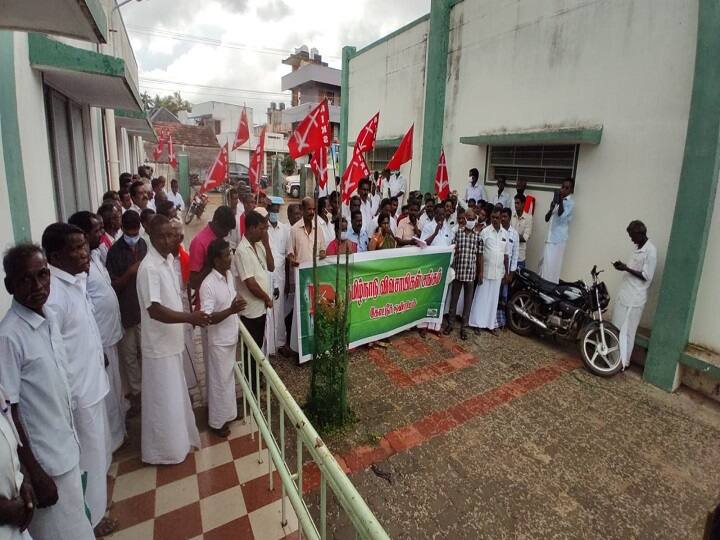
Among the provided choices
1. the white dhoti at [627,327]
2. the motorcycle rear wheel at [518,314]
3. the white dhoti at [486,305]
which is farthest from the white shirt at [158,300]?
the white dhoti at [627,327]

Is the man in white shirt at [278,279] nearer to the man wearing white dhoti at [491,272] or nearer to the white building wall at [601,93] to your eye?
the man wearing white dhoti at [491,272]

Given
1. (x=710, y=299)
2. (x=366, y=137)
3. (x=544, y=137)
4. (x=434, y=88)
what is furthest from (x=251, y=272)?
(x=434, y=88)

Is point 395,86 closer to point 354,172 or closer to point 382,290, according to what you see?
point 354,172

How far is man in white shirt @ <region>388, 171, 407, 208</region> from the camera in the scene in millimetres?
10320

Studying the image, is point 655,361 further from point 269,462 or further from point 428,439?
point 269,462

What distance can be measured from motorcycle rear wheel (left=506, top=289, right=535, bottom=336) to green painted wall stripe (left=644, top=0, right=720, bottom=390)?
1.66 m

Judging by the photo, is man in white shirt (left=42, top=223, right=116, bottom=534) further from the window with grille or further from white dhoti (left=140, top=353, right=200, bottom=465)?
the window with grille

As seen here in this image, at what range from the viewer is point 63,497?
1825mm

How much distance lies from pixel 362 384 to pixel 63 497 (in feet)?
10.1

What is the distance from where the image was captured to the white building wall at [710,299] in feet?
14.7

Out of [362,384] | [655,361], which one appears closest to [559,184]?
[655,361]

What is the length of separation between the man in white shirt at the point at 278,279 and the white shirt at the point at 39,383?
3.21 meters

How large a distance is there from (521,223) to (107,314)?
6.00 meters

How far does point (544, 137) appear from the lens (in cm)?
645
